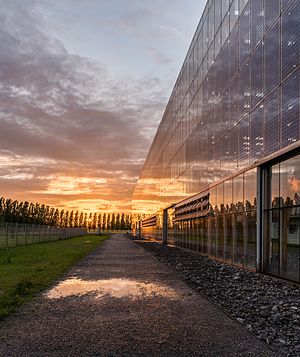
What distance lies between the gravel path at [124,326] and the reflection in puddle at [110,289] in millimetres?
22

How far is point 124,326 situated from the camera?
7.12m

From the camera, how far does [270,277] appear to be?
1381cm

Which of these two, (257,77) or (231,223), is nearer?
(257,77)

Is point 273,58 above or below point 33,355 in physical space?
above

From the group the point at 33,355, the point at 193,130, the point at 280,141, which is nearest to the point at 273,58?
the point at 280,141

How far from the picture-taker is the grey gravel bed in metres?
6.71

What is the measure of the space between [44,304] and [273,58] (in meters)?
9.87

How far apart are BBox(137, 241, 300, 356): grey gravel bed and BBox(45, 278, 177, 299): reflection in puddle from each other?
3.32ft

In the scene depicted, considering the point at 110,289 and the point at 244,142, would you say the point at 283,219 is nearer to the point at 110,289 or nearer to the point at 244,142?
the point at 244,142

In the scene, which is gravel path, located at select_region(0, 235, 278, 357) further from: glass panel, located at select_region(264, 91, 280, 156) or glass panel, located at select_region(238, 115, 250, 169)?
glass panel, located at select_region(238, 115, 250, 169)

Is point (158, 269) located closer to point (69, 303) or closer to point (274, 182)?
point (274, 182)

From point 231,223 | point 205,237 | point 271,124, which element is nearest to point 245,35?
point 271,124

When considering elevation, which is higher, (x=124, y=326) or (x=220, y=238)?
(x=220, y=238)

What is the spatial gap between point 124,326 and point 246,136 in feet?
36.7
